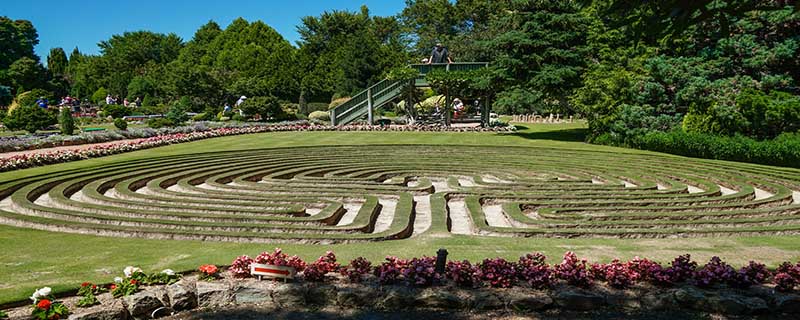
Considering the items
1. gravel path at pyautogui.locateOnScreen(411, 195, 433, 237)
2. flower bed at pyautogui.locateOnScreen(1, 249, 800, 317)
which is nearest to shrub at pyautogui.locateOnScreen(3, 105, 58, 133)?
gravel path at pyautogui.locateOnScreen(411, 195, 433, 237)

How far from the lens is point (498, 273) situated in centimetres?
946

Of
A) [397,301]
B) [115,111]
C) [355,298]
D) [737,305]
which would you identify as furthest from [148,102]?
[737,305]

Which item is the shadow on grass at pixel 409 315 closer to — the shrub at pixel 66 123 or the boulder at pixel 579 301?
the boulder at pixel 579 301

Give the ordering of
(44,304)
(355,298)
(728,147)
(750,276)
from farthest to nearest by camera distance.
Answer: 1. (728,147)
2. (750,276)
3. (355,298)
4. (44,304)

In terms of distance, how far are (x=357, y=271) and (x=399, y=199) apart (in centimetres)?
836

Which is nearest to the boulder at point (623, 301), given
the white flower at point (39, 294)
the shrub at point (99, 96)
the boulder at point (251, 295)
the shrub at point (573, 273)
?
the shrub at point (573, 273)

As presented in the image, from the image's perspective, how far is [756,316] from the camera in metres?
8.62

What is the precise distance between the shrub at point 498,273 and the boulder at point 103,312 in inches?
213

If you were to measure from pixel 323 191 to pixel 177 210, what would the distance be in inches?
185

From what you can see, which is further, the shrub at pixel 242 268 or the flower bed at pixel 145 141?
the flower bed at pixel 145 141

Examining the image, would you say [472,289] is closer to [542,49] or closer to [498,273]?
[498,273]

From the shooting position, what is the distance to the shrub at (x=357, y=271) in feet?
31.7

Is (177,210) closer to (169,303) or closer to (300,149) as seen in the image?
(169,303)

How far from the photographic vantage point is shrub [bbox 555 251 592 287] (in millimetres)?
9391
